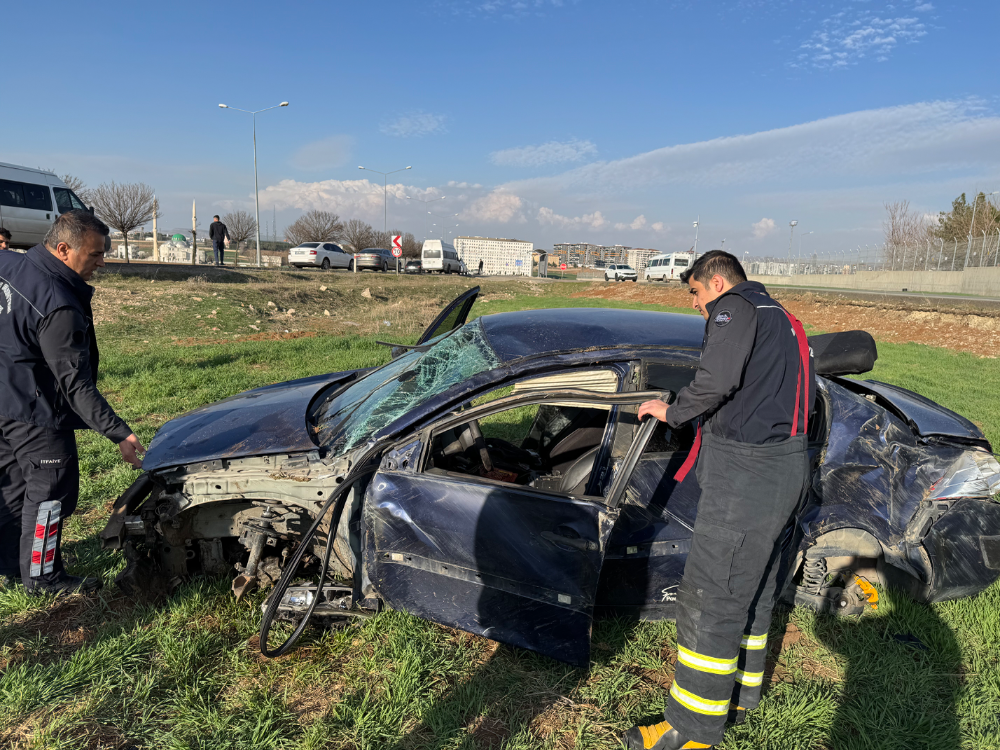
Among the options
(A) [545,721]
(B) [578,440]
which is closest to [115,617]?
(A) [545,721]

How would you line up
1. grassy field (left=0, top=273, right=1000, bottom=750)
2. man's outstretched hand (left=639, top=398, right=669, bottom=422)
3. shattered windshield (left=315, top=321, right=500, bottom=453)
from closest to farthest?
man's outstretched hand (left=639, top=398, right=669, bottom=422) → grassy field (left=0, top=273, right=1000, bottom=750) → shattered windshield (left=315, top=321, right=500, bottom=453)

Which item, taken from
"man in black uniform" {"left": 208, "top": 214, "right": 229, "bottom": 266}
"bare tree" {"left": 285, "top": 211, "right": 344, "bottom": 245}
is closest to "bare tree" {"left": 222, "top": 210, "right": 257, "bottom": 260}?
"bare tree" {"left": 285, "top": 211, "right": 344, "bottom": 245}

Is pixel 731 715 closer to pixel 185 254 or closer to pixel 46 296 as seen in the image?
pixel 46 296

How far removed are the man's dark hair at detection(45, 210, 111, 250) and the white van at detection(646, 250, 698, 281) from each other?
35516mm

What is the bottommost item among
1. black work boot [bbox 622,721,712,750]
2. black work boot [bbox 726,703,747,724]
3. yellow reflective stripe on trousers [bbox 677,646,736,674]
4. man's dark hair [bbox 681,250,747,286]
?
black work boot [bbox 726,703,747,724]

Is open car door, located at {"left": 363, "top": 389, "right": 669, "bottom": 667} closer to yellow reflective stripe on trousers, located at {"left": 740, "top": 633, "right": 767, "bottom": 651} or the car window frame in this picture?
the car window frame

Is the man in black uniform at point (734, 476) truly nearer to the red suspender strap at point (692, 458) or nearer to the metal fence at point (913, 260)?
the red suspender strap at point (692, 458)

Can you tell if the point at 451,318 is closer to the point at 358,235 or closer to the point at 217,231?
the point at 217,231

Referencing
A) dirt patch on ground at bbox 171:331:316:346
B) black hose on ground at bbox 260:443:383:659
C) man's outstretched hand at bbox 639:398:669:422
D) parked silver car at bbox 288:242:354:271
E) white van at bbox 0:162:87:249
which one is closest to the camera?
man's outstretched hand at bbox 639:398:669:422

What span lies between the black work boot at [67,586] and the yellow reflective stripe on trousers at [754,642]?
10.3 ft

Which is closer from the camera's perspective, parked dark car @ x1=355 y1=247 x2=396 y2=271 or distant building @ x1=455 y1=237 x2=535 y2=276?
parked dark car @ x1=355 y1=247 x2=396 y2=271

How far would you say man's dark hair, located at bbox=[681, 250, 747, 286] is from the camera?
2191 millimetres

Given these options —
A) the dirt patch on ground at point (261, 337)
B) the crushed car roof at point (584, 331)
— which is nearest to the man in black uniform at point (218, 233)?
the dirt patch on ground at point (261, 337)

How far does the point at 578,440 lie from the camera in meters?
3.29
